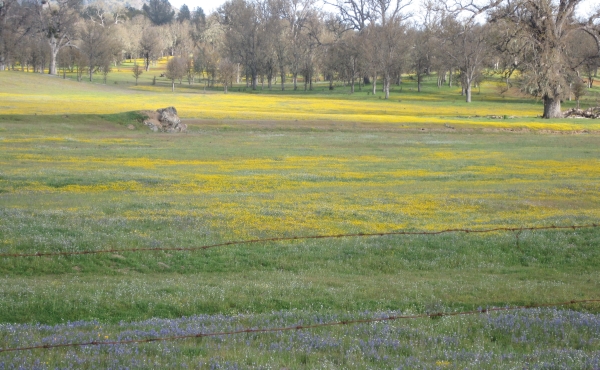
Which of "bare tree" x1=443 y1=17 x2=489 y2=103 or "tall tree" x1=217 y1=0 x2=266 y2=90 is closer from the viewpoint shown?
"bare tree" x1=443 y1=17 x2=489 y2=103

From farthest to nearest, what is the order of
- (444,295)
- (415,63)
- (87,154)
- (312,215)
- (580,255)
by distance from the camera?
(415,63) → (87,154) → (312,215) → (580,255) → (444,295)

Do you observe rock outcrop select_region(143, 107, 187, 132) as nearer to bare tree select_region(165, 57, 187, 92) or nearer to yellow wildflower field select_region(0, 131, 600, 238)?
yellow wildflower field select_region(0, 131, 600, 238)

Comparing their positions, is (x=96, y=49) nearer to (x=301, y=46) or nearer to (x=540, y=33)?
(x=301, y=46)

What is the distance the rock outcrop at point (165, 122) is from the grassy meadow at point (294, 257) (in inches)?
346

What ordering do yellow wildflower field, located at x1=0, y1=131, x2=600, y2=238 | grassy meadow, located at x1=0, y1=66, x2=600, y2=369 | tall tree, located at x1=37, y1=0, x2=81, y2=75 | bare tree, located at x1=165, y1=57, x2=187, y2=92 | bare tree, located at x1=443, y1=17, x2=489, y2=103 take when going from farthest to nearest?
bare tree, located at x1=165, y1=57, x2=187, y2=92, tall tree, located at x1=37, y1=0, x2=81, y2=75, bare tree, located at x1=443, y1=17, x2=489, y2=103, yellow wildflower field, located at x1=0, y1=131, x2=600, y2=238, grassy meadow, located at x1=0, y1=66, x2=600, y2=369

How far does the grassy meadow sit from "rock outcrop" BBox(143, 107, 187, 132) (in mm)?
8796

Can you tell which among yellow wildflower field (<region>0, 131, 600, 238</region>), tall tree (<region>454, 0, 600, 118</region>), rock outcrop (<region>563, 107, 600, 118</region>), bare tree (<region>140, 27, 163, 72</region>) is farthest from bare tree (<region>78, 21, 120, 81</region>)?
yellow wildflower field (<region>0, 131, 600, 238</region>)

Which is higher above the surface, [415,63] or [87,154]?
[415,63]

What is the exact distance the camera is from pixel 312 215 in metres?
16.6

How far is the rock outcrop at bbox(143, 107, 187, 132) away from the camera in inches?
1731

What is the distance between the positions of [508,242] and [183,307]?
7922 mm

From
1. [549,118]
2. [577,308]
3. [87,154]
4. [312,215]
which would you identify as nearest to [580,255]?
[577,308]

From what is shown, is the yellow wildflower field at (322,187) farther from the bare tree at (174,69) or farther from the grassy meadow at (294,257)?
the bare tree at (174,69)

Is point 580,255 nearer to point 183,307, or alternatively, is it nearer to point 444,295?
point 444,295
